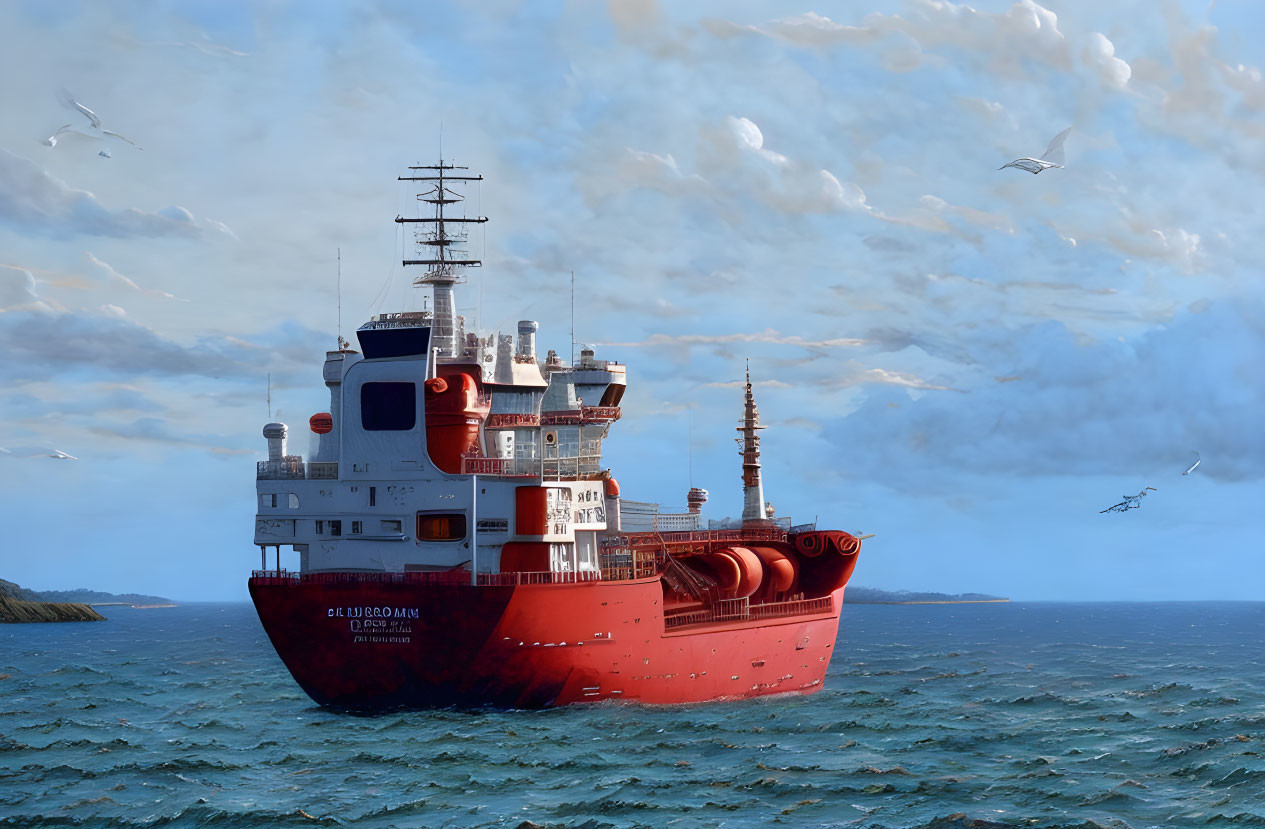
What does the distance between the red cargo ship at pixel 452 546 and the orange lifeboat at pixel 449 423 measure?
56 mm

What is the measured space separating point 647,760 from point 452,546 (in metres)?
8.99

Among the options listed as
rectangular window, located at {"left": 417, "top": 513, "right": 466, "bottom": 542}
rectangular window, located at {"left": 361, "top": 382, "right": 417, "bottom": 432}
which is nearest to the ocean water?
rectangular window, located at {"left": 417, "top": 513, "right": 466, "bottom": 542}

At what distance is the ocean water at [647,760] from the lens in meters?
30.2

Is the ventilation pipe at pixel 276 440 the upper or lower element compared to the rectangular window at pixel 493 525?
upper

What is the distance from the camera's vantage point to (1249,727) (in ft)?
146

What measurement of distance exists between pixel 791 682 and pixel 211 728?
2255cm

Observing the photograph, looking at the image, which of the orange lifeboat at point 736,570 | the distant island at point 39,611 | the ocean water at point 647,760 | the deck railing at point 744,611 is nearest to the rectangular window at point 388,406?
the ocean water at point 647,760

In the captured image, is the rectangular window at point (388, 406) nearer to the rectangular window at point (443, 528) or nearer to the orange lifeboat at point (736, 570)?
the rectangular window at point (443, 528)

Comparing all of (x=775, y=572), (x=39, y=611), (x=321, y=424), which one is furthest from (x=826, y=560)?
(x=39, y=611)

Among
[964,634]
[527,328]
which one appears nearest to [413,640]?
[527,328]

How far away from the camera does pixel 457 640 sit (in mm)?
37500

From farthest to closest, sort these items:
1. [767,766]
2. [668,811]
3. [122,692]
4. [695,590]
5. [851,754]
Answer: [122,692], [695,590], [851,754], [767,766], [668,811]

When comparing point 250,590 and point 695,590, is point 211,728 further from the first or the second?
point 695,590

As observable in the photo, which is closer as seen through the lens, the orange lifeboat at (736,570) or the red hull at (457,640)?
the red hull at (457,640)
